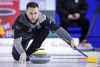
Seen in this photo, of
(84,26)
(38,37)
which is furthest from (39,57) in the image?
(84,26)

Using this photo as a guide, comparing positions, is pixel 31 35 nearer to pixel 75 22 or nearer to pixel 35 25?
pixel 35 25

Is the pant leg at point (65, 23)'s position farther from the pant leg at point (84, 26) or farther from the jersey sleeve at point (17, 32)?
the jersey sleeve at point (17, 32)

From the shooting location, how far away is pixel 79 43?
26.2 ft

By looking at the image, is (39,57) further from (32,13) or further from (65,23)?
(65,23)

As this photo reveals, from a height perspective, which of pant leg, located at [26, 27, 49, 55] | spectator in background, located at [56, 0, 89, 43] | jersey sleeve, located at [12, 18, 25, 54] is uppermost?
jersey sleeve, located at [12, 18, 25, 54]

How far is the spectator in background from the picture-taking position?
8.21 m

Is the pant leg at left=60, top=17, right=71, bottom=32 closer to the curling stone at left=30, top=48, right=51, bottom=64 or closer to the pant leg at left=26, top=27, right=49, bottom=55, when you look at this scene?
the pant leg at left=26, top=27, right=49, bottom=55

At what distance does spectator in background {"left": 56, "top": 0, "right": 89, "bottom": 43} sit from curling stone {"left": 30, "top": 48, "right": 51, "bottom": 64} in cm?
369

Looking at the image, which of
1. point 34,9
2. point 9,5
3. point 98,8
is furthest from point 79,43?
point 34,9

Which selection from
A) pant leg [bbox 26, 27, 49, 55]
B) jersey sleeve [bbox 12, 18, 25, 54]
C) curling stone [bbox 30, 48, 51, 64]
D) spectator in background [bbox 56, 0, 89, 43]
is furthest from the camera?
spectator in background [bbox 56, 0, 89, 43]

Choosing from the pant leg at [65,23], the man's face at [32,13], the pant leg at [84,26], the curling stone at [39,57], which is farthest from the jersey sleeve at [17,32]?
the pant leg at [84,26]

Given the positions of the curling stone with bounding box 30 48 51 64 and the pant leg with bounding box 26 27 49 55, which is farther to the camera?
the pant leg with bounding box 26 27 49 55

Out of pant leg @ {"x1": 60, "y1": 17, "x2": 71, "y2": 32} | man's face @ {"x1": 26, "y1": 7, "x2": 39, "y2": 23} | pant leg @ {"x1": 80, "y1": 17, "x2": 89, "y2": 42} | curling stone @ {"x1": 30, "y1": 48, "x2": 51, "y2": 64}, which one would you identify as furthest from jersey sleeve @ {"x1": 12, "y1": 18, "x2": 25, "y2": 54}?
pant leg @ {"x1": 80, "y1": 17, "x2": 89, "y2": 42}

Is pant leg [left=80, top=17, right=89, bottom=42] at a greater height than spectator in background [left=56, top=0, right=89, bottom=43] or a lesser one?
lesser
